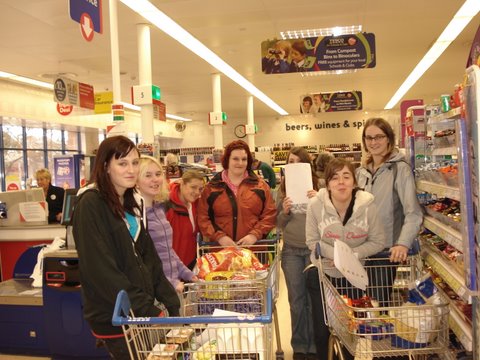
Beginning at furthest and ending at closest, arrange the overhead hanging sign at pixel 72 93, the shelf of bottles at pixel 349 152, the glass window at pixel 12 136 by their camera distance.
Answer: the shelf of bottles at pixel 349 152
the glass window at pixel 12 136
the overhead hanging sign at pixel 72 93

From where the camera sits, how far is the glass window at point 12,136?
49.0 ft

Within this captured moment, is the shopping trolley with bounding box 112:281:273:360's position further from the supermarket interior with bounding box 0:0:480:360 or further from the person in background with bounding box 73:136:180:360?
the person in background with bounding box 73:136:180:360

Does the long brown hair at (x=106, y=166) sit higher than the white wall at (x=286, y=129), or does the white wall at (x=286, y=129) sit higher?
the white wall at (x=286, y=129)

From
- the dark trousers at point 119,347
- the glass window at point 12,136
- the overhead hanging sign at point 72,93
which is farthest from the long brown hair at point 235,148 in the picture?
the glass window at point 12,136

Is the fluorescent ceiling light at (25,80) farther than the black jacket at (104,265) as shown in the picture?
Yes

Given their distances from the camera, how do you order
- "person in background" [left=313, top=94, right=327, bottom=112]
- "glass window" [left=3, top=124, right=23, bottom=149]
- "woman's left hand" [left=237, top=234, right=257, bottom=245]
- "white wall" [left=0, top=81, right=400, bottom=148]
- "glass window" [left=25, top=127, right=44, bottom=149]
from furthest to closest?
"white wall" [left=0, top=81, right=400, bottom=148], "glass window" [left=25, top=127, right=44, bottom=149], "person in background" [left=313, top=94, right=327, bottom=112], "glass window" [left=3, top=124, right=23, bottom=149], "woman's left hand" [left=237, top=234, right=257, bottom=245]

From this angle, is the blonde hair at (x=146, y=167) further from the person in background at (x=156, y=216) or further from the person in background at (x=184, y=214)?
the person in background at (x=184, y=214)

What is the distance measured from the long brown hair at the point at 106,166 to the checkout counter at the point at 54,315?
211cm

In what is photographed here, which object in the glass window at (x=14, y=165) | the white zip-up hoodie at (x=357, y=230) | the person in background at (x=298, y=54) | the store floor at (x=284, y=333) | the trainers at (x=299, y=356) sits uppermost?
the person in background at (x=298, y=54)

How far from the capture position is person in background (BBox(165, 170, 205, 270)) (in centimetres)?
383

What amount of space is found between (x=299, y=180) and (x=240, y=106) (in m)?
16.7

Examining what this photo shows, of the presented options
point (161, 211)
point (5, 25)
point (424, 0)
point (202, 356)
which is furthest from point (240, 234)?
point (5, 25)

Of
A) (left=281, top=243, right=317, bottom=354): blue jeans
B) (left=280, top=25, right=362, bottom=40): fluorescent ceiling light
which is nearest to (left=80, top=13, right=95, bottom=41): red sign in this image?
(left=281, top=243, right=317, bottom=354): blue jeans

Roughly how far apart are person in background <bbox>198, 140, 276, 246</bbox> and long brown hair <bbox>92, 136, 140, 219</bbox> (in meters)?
1.45
